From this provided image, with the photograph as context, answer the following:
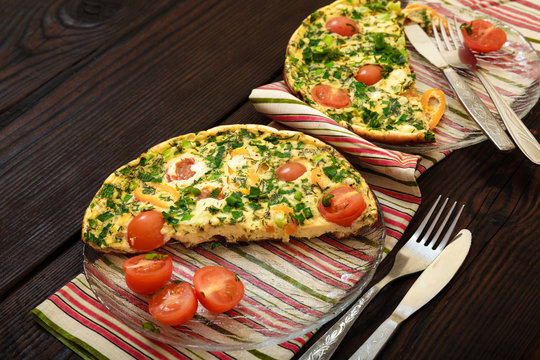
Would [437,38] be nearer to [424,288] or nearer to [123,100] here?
[424,288]

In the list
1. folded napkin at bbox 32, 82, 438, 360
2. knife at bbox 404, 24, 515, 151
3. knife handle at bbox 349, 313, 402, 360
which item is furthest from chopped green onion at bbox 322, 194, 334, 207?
knife at bbox 404, 24, 515, 151

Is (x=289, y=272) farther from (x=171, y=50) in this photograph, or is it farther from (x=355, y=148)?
(x=171, y=50)

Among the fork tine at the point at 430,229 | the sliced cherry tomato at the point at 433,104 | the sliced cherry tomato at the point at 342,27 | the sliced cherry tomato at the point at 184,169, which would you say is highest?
the sliced cherry tomato at the point at 342,27

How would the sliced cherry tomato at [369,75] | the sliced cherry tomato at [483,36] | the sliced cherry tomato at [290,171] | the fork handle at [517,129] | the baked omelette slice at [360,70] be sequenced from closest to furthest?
1. the sliced cherry tomato at [290,171]
2. the fork handle at [517,129]
3. the baked omelette slice at [360,70]
4. the sliced cherry tomato at [369,75]
5. the sliced cherry tomato at [483,36]

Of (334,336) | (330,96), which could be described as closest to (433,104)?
(330,96)

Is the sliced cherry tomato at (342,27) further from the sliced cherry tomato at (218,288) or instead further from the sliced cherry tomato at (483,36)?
the sliced cherry tomato at (218,288)

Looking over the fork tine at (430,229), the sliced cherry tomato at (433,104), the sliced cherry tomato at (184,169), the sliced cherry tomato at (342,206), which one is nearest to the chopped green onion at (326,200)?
the sliced cherry tomato at (342,206)
